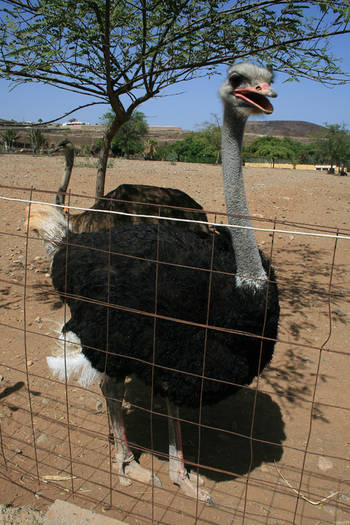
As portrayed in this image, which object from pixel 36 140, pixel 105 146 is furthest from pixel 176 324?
pixel 36 140

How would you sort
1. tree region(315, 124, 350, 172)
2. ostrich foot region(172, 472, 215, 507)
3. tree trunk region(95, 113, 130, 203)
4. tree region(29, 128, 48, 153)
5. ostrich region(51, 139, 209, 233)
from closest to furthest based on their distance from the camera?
ostrich foot region(172, 472, 215, 507) → ostrich region(51, 139, 209, 233) → tree trunk region(95, 113, 130, 203) → tree region(29, 128, 48, 153) → tree region(315, 124, 350, 172)

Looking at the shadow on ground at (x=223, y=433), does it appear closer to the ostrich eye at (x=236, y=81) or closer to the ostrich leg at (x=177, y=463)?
the ostrich leg at (x=177, y=463)

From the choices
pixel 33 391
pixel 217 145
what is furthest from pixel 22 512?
pixel 217 145

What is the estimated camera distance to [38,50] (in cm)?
456

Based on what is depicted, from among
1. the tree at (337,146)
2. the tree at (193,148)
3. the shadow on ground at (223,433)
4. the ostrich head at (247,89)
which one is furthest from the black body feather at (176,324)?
the tree at (193,148)

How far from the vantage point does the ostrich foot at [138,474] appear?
9.47 feet

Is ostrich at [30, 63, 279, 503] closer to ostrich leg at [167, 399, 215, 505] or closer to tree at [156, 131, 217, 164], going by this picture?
ostrich leg at [167, 399, 215, 505]

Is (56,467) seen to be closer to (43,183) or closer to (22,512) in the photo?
(22,512)

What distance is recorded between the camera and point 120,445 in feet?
9.75

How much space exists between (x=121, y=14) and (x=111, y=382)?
3605mm

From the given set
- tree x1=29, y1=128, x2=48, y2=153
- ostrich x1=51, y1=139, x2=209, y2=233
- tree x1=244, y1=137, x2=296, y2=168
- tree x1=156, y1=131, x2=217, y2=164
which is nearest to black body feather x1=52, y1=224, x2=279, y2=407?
ostrich x1=51, y1=139, x2=209, y2=233

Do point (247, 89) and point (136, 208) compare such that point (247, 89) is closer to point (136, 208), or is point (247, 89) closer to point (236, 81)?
point (236, 81)

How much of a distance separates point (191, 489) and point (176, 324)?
103cm

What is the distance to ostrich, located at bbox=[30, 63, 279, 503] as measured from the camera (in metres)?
2.53
